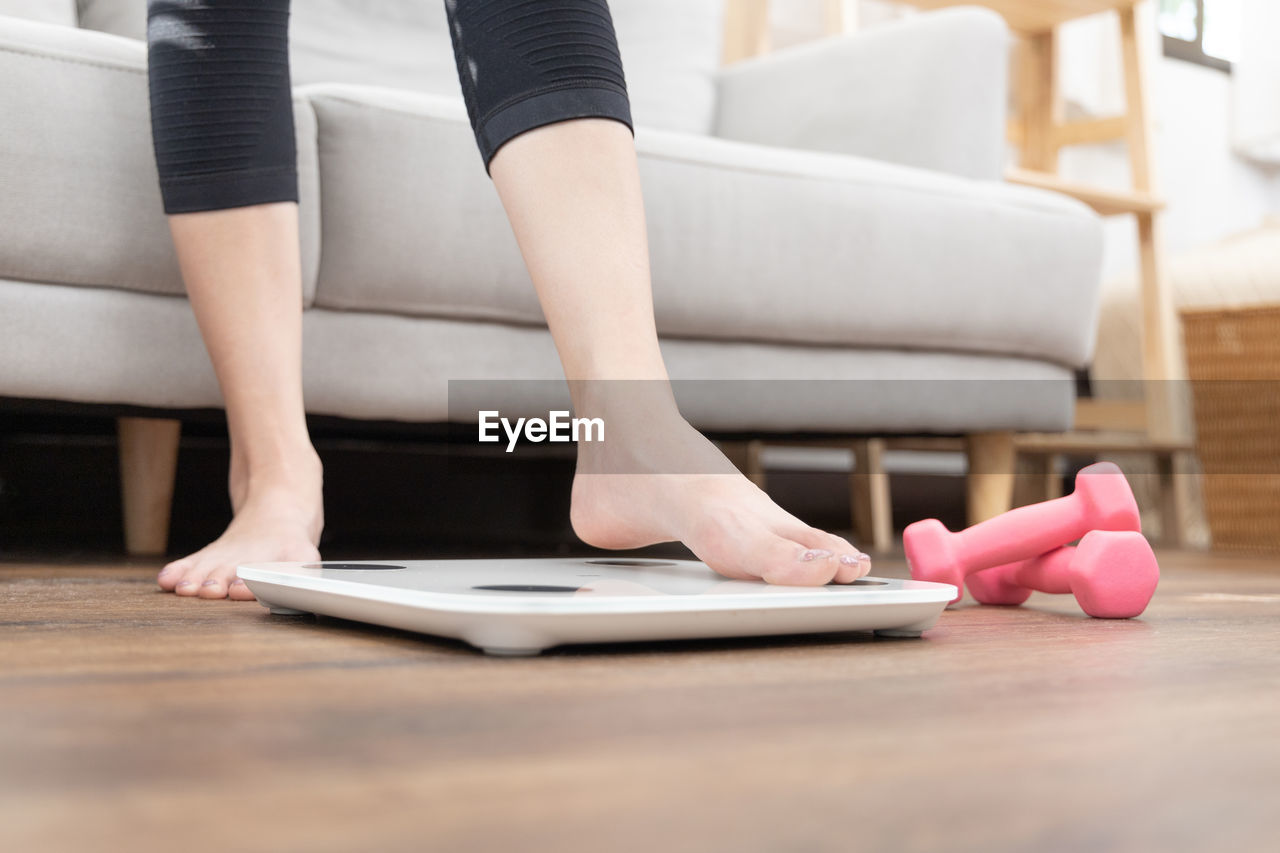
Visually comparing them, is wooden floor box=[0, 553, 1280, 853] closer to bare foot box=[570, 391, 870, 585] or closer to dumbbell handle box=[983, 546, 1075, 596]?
bare foot box=[570, 391, 870, 585]

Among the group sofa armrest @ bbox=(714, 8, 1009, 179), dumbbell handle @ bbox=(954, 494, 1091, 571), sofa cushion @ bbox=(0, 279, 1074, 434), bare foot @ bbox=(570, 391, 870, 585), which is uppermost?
sofa armrest @ bbox=(714, 8, 1009, 179)

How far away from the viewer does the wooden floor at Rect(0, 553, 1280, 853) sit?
0.85ft

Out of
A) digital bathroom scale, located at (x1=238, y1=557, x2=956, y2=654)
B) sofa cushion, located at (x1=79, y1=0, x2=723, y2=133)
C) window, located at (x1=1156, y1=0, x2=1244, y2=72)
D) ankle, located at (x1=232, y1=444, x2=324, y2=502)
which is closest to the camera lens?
digital bathroom scale, located at (x1=238, y1=557, x2=956, y2=654)

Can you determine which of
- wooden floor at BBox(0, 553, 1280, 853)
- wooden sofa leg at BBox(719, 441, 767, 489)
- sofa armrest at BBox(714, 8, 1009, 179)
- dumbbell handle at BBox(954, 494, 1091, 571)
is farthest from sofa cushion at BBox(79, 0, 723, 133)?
wooden floor at BBox(0, 553, 1280, 853)

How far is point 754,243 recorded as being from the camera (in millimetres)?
1282

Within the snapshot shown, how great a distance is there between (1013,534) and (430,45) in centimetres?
144

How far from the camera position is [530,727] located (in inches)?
13.9

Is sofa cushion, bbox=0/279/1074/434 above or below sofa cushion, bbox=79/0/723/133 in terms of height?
below

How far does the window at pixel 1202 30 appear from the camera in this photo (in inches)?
150

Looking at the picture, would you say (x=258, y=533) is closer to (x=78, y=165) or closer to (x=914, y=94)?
(x=78, y=165)

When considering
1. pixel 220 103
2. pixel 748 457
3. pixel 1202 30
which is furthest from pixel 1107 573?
pixel 1202 30

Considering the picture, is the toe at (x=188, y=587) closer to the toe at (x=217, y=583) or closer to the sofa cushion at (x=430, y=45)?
the toe at (x=217, y=583)

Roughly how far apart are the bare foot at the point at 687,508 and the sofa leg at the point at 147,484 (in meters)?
0.63

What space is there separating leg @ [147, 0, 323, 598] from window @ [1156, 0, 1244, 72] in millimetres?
3583
